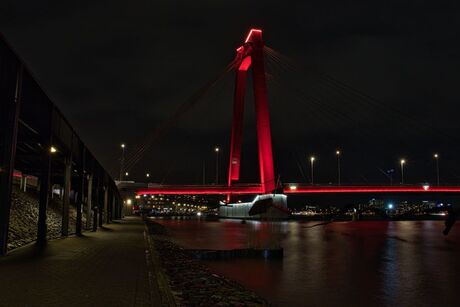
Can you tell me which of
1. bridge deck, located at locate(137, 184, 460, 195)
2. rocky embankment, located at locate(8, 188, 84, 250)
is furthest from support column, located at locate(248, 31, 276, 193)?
rocky embankment, located at locate(8, 188, 84, 250)

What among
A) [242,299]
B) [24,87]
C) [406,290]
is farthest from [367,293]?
[24,87]

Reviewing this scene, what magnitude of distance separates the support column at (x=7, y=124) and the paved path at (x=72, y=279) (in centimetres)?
97

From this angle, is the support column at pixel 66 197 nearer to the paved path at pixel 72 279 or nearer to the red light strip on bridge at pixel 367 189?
the paved path at pixel 72 279

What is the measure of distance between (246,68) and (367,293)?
56840 millimetres

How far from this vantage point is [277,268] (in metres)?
16.1

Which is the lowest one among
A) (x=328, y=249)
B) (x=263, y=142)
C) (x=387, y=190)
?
(x=328, y=249)

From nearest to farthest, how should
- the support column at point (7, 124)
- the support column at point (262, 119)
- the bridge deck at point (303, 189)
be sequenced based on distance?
the support column at point (7, 124)
the support column at point (262, 119)
the bridge deck at point (303, 189)

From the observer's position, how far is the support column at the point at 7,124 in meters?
9.95

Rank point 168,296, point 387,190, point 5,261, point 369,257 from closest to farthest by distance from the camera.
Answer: point 168,296, point 5,261, point 369,257, point 387,190

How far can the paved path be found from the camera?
6.45m

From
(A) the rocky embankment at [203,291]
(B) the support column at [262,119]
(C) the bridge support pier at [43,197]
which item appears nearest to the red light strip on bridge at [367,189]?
(B) the support column at [262,119]

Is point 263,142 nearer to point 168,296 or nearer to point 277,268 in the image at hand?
point 277,268

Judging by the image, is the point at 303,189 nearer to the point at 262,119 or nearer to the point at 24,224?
the point at 262,119

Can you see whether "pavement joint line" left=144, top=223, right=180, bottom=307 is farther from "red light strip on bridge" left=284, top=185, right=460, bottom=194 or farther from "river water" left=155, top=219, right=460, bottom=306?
"red light strip on bridge" left=284, top=185, right=460, bottom=194
